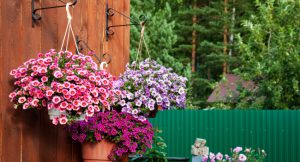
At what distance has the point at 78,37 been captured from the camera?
3412mm

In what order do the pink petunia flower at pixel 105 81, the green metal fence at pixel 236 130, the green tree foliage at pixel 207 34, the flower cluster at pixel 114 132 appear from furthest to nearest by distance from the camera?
1. the green tree foliage at pixel 207 34
2. the green metal fence at pixel 236 130
3. the flower cluster at pixel 114 132
4. the pink petunia flower at pixel 105 81

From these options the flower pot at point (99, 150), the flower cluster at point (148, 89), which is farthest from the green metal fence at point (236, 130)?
the flower pot at point (99, 150)

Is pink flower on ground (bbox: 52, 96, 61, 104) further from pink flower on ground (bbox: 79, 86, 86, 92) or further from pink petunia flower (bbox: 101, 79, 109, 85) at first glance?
pink petunia flower (bbox: 101, 79, 109, 85)

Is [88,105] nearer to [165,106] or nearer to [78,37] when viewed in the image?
[78,37]

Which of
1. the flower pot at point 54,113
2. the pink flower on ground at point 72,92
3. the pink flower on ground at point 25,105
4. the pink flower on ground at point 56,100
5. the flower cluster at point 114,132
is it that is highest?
the pink flower on ground at point 72,92

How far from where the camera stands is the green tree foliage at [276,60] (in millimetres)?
9492

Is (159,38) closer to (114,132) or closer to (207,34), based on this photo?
(207,34)

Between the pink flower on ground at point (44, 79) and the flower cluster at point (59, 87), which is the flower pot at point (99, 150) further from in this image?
the pink flower on ground at point (44, 79)

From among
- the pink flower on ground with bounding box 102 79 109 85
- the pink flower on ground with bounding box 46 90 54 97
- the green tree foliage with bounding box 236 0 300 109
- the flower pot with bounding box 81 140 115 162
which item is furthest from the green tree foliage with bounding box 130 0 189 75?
the pink flower on ground with bounding box 46 90 54 97

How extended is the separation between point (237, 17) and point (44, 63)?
18371mm

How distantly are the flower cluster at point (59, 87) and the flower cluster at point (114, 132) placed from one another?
0.34 metres

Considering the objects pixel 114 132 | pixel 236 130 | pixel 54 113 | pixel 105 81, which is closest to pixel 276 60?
pixel 236 130

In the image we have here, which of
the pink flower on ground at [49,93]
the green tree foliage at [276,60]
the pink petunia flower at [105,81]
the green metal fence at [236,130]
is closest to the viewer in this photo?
the pink flower on ground at [49,93]

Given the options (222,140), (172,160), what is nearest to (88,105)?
(172,160)
